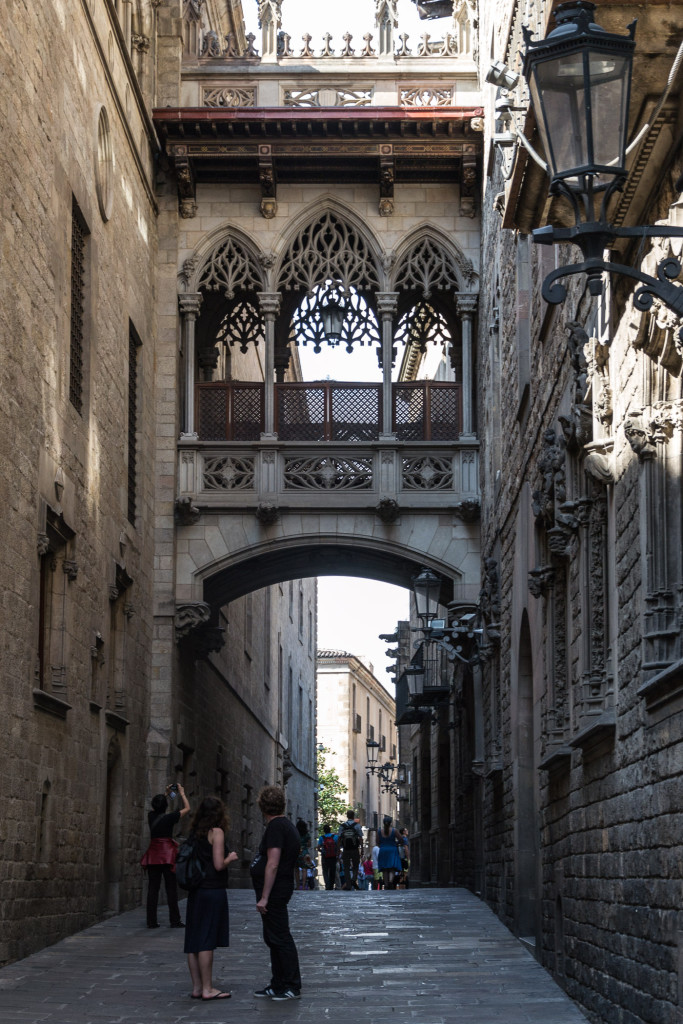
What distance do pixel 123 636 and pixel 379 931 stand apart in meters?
5.27

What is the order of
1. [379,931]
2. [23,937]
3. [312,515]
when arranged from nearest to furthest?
1. [23,937]
2. [379,931]
3. [312,515]

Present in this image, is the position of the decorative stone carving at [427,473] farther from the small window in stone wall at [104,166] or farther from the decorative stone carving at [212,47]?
the decorative stone carving at [212,47]

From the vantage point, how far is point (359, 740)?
2963 inches

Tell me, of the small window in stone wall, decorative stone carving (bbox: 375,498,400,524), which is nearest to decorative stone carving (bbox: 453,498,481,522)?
decorative stone carving (bbox: 375,498,400,524)

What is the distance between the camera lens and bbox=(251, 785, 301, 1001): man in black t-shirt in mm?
9484

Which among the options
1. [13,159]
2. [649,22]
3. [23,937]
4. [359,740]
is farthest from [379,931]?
[359,740]

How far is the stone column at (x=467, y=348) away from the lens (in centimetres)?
2139

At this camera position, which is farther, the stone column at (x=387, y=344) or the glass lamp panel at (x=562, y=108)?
the stone column at (x=387, y=344)

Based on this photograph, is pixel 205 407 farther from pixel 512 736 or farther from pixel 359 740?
pixel 359 740

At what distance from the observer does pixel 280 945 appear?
380 inches

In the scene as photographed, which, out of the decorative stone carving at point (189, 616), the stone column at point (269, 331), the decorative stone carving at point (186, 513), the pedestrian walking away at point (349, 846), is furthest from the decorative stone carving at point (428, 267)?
the pedestrian walking away at point (349, 846)

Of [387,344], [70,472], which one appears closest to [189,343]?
[387,344]

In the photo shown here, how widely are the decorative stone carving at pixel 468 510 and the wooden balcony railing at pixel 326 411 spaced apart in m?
1.11

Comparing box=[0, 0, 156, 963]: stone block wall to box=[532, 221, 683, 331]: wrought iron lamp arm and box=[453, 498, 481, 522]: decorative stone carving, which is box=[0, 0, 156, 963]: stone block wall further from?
box=[532, 221, 683, 331]: wrought iron lamp arm
